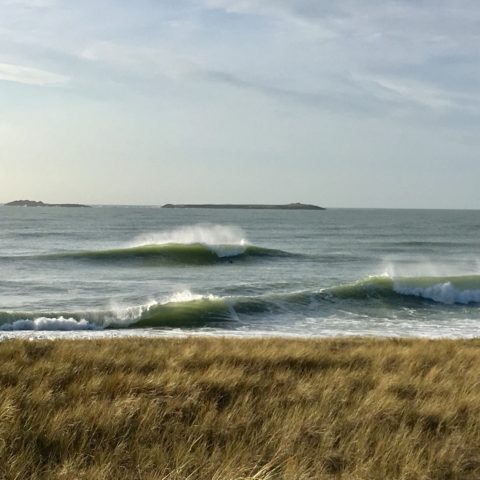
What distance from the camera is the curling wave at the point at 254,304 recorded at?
22.5 m

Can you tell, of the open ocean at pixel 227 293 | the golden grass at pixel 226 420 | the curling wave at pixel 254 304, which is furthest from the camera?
the open ocean at pixel 227 293

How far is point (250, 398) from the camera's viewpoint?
21.3 ft

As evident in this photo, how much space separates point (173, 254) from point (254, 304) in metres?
25.7

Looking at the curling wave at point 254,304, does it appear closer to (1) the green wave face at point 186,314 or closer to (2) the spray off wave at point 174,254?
(1) the green wave face at point 186,314

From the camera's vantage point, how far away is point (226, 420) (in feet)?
18.1

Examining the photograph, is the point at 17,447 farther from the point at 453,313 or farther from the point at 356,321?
the point at 453,313

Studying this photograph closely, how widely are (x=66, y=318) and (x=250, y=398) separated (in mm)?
17775

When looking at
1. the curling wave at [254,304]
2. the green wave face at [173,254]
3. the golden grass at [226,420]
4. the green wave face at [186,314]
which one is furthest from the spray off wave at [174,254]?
the golden grass at [226,420]

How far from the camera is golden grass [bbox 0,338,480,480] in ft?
14.5

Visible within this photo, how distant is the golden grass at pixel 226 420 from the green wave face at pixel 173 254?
4169 centimetres

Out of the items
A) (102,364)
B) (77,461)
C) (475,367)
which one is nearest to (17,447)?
(77,461)

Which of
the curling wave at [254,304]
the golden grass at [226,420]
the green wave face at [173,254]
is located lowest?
the curling wave at [254,304]

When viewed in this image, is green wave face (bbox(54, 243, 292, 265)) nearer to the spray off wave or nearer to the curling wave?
the spray off wave

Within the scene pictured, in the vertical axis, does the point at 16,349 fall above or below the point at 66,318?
above
